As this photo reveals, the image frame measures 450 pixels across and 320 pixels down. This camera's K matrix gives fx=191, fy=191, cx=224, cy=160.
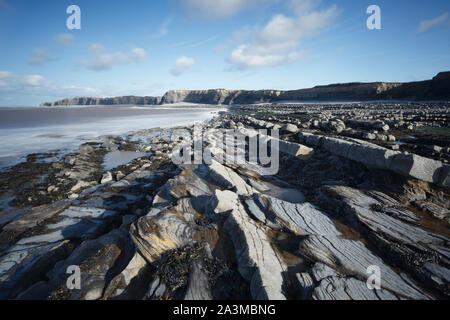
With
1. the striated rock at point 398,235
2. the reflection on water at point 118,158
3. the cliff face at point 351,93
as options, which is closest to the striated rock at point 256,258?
the striated rock at point 398,235

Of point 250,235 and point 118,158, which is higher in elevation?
point 118,158

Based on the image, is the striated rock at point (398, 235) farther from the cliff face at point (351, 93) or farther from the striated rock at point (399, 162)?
the cliff face at point (351, 93)

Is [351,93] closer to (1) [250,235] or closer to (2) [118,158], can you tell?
(2) [118,158]

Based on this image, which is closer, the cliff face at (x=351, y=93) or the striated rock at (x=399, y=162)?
the striated rock at (x=399, y=162)

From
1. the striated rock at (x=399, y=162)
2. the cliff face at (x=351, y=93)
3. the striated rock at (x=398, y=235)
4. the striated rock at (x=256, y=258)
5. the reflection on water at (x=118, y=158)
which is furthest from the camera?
the cliff face at (x=351, y=93)

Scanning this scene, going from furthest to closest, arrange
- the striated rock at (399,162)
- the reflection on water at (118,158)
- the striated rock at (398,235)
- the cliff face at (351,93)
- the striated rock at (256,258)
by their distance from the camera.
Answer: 1. the cliff face at (351,93)
2. the reflection on water at (118,158)
3. the striated rock at (399,162)
4. the striated rock at (398,235)
5. the striated rock at (256,258)

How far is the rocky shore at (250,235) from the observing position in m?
4.37

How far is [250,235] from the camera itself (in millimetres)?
5367

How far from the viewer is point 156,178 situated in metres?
12.9

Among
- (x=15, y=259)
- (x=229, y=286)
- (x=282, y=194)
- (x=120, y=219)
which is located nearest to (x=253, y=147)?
(x=282, y=194)

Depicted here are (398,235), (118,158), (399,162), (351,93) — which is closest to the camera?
(398,235)

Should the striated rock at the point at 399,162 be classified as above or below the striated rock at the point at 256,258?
above

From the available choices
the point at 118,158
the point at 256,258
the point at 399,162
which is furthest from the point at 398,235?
the point at 118,158
